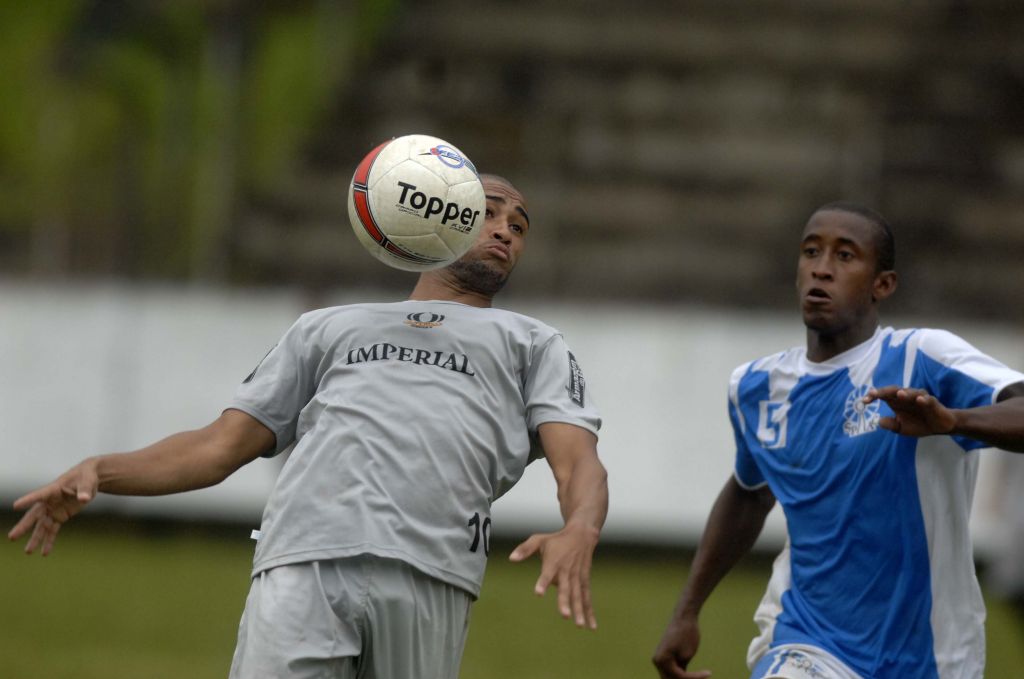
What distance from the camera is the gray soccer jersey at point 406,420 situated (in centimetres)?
459

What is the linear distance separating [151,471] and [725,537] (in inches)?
92.3

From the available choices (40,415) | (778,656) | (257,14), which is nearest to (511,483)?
(778,656)

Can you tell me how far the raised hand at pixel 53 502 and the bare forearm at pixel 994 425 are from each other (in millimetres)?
2658

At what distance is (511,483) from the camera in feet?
15.9

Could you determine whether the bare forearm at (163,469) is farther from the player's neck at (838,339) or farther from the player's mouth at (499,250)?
the player's neck at (838,339)

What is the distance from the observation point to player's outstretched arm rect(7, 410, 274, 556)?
179 inches

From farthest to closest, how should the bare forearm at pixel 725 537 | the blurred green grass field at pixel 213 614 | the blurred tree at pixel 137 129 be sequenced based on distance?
1. the blurred tree at pixel 137 129
2. the blurred green grass field at pixel 213 614
3. the bare forearm at pixel 725 537

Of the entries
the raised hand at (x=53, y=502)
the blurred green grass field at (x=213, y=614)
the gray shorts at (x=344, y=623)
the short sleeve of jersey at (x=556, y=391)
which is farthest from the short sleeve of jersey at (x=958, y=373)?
the blurred green grass field at (x=213, y=614)

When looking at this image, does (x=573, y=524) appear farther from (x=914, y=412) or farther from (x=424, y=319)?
(x=914, y=412)

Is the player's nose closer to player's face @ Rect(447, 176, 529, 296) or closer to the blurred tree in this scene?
player's face @ Rect(447, 176, 529, 296)

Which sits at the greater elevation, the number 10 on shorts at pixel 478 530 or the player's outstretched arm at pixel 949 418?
the player's outstretched arm at pixel 949 418

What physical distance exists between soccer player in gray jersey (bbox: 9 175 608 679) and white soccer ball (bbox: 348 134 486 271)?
0.79 feet

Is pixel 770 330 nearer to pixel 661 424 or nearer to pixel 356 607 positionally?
pixel 661 424

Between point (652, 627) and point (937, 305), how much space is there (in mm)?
8877
